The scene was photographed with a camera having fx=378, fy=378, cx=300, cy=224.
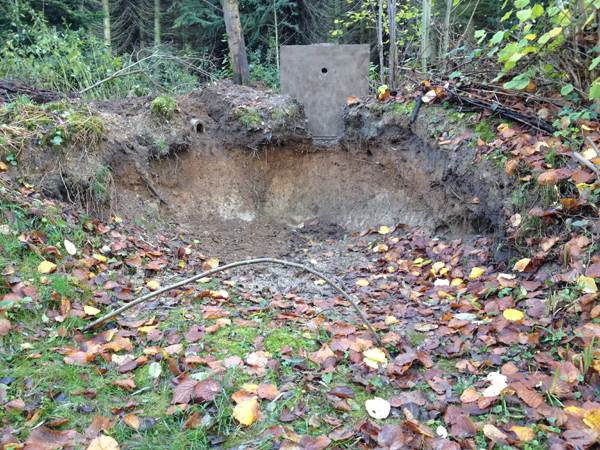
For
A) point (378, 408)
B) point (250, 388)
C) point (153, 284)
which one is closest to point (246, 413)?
point (250, 388)

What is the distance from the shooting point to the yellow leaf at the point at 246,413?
1.59 metres

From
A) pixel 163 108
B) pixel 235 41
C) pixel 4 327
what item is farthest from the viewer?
pixel 235 41

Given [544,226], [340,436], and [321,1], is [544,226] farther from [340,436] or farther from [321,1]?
[321,1]

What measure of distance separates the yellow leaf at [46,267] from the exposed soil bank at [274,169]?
1407 millimetres

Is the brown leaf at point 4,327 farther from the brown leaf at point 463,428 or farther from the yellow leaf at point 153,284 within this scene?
the brown leaf at point 463,428

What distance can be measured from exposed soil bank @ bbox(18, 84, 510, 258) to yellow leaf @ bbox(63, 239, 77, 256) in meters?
1.11

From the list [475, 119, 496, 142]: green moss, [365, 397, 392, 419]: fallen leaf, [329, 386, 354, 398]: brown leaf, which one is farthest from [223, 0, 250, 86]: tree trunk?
[365, 397, 392, 419]: fallen leaf

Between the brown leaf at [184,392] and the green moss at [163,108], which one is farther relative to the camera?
the green moss at [163,108]

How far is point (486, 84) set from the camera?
3.78 metres

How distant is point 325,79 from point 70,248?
4163mm

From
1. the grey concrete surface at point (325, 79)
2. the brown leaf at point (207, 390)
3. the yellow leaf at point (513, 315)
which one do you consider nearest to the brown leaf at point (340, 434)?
the brown leaf at point (207, 390)

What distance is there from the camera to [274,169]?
5469 mm

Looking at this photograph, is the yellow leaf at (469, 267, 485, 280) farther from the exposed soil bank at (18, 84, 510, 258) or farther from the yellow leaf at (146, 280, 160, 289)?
the yellow leaf at (146, 280, 160, 289)

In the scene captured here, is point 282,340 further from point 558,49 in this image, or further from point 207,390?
point 558,49
